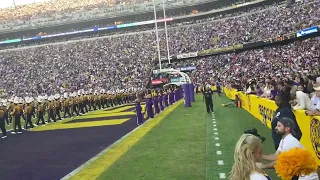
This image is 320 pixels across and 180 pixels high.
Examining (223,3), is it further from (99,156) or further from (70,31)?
(99,156)

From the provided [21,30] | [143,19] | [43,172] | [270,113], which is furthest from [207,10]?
[43,172]

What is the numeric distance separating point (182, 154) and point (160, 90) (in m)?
19.1

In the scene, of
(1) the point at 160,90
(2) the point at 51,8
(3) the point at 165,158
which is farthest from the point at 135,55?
(3) the point at 165,158

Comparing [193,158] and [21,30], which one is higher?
[21,30]

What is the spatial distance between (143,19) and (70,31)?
15557 mm

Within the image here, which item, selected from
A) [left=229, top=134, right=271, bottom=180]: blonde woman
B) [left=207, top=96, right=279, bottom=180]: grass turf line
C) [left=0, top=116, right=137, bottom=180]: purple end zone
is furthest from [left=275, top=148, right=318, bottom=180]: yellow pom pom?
[left=0, top=116, right=137, bottom=180]: purple end zone

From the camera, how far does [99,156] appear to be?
10.9m

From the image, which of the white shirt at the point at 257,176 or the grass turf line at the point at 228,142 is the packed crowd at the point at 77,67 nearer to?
the grass turf line at the point at 228,142

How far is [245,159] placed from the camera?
11.0 feet

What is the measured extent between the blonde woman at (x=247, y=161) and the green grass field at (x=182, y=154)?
14.5 feet

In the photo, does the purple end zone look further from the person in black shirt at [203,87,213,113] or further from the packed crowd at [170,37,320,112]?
the packed crowd at [170,37,320,112]

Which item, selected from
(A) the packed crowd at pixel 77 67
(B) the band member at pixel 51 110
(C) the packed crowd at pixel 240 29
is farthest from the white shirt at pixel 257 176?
(A) the packed crowd at pixel 77 67

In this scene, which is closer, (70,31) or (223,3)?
(223,3)

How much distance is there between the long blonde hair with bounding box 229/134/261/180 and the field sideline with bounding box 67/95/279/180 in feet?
14.6
